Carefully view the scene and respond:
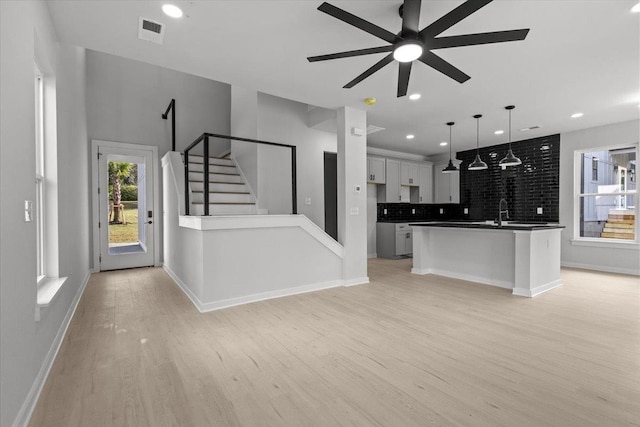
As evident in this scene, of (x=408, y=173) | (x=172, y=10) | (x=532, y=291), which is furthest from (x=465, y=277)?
(x=172, y=10)

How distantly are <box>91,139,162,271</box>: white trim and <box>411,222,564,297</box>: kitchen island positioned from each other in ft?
16.3

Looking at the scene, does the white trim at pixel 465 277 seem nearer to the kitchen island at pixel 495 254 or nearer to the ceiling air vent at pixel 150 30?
the kitchen island at pixel 495 254

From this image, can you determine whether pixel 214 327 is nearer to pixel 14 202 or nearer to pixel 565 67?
pixel 14 202

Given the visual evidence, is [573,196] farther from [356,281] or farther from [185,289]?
[185,289]

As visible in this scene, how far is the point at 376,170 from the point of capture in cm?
760

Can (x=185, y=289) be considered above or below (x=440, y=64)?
below

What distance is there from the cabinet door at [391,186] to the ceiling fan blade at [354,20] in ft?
18.6

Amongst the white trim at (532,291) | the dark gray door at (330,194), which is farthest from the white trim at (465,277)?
the dark gray door at (330,194)

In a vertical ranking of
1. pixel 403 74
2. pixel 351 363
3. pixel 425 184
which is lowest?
pixel 351 363

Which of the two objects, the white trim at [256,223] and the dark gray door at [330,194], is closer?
the white trim at [256,223]

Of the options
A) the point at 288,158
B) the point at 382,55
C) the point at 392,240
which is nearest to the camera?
the point at 382,55

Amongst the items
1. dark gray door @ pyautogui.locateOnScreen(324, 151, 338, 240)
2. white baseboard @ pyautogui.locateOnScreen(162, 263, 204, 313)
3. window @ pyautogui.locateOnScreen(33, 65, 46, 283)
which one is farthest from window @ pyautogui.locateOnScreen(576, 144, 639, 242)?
window @ pyautogui.locateOnScreen(33, 65, 46, 283)

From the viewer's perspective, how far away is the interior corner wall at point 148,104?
572 centimetres

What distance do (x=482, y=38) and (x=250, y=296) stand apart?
11.3 feet
